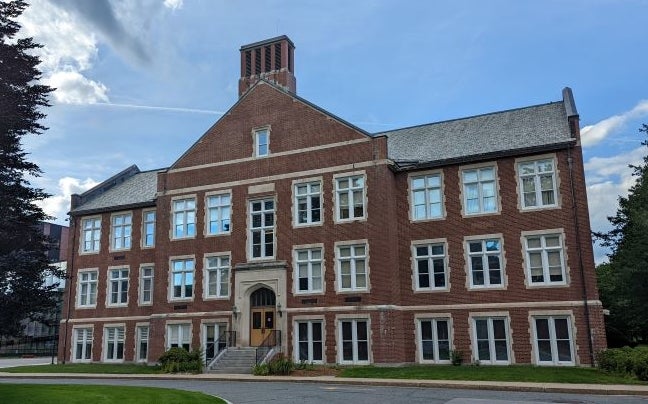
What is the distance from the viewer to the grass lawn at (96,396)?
14.7 meters

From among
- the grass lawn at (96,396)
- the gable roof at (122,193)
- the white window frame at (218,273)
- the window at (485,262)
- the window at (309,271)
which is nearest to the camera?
the grass lawn at (96,396)

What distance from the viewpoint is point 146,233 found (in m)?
37.6

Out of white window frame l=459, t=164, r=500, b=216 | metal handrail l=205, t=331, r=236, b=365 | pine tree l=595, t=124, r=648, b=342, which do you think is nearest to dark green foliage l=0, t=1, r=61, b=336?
metal handrail l=205, t=331, r=236, b=365

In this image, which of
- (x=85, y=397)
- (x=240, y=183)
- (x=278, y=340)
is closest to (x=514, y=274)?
(x=278, y=340)

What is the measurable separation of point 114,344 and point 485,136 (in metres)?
25.5

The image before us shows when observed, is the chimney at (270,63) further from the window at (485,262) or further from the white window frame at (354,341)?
the window at (485,262)

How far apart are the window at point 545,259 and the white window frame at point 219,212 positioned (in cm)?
1578

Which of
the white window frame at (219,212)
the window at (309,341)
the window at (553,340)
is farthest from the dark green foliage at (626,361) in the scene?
the white window frame at (219,212)

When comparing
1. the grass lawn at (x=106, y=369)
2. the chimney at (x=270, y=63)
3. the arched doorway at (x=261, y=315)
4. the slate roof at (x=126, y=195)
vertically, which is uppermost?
the chimney at (x=270, y=63)

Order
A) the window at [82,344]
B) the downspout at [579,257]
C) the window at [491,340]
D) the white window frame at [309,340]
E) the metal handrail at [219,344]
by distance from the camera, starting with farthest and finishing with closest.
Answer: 1. the window at [82,344]
2. the metal handrail at [219,344]
3. the white window frame at [309,340]
4. the window at [491,340]
5. the downspout at [579,257]

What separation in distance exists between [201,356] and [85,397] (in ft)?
52.9

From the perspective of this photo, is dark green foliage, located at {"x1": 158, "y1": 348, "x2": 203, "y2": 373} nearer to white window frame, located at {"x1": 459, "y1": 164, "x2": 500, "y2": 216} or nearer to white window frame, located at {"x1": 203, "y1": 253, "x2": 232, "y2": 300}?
white window frame, located at {"x1": 203, "y1": 253, "x2": 232, "y2": 300}

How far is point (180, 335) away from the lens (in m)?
33.0

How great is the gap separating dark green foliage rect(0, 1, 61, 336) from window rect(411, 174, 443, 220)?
17084 millimetres
